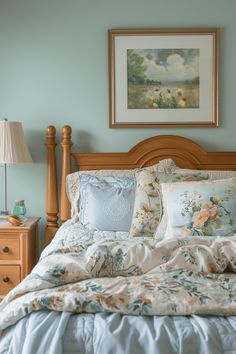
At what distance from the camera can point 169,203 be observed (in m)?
2.49

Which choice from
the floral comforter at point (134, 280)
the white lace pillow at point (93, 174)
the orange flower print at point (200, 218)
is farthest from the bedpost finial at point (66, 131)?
the floral comforter at point (134, 280)

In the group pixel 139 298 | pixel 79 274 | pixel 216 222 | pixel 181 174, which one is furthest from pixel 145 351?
pixel 181 174

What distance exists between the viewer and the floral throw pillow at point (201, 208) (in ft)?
7.61

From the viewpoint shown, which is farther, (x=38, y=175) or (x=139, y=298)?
(x=38, y=175)

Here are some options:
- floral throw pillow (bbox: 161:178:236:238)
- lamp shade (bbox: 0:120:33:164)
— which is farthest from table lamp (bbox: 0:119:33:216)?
floral throw pillow (bbox: 161:178:236:238)

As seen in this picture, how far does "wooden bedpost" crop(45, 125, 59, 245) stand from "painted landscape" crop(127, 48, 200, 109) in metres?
0.63

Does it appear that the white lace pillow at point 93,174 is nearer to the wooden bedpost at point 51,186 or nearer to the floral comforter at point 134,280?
the wooden bedpost at point 51,186

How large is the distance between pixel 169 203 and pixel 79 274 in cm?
103

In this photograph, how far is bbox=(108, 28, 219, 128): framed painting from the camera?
313 cm

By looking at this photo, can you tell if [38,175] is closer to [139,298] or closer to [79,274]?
[79,274]

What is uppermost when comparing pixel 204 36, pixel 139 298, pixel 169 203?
pixel 204 36

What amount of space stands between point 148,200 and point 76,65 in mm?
1244

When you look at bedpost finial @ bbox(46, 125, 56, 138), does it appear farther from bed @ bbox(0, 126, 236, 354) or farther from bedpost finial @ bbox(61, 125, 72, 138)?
bed @ bbox(0, 126, 236, 354)

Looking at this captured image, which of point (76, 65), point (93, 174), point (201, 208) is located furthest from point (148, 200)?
point (76, 65)
